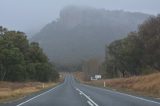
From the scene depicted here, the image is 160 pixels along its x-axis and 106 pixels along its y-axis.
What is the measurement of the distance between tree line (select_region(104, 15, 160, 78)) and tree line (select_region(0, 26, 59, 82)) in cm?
2302

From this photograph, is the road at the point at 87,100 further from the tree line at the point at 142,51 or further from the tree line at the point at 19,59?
Result: the tree line at the point at 19,59

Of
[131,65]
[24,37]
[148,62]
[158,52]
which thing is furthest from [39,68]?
[158,52]

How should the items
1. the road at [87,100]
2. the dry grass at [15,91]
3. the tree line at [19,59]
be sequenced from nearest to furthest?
the road at [87,100] → the dry grass at [15,91] → the tree line at [19,59]

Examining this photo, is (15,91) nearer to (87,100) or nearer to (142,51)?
(87,100)

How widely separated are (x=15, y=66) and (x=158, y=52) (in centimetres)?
3794

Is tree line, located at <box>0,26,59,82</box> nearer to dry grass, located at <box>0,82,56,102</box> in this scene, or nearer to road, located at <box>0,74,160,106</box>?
dry grass, located at <box>0,82,56,102</box>

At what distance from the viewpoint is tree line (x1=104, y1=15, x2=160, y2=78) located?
7969 cm

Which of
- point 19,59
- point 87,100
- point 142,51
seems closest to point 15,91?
point 87,100

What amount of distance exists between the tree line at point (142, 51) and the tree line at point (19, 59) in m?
23.0

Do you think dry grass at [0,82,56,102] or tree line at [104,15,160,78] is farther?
tree line at [104,15,160,78]

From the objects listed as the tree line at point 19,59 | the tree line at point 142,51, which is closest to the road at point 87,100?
the tree line at point 142,51

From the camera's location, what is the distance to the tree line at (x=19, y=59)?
332 feet

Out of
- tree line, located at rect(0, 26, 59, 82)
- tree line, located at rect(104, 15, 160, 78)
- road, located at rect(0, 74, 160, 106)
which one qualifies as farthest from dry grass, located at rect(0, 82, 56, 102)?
tree line, located at rect(0, 26, 59, 82)

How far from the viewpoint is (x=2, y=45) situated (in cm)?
10362
